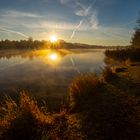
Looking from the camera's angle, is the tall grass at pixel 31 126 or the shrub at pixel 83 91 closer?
the tall grass at pixel 31 126

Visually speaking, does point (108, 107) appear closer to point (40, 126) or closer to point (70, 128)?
point (70, 128)

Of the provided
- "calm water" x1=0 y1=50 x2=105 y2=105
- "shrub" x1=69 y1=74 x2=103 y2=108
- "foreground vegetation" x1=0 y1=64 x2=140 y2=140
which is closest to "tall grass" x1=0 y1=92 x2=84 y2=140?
"foreground vegetation" x1=0 y1=64 x2=140 y2=140

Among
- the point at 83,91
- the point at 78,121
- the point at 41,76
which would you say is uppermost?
the point at 83,91

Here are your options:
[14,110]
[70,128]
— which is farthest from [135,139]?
[14,110]

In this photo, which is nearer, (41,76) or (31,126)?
(31,126)

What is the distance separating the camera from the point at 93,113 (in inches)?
369

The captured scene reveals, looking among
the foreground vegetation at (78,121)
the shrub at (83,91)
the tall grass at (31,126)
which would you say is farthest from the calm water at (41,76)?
the tall grass at (31,126)

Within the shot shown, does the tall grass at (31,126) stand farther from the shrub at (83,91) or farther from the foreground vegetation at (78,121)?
the shrub at (83,91)

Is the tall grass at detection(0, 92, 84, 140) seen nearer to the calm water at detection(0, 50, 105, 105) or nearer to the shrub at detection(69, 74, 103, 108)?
the shrub at detection(69, 74, 103, 108)

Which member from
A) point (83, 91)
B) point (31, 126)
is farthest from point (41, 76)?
point (31, 126)

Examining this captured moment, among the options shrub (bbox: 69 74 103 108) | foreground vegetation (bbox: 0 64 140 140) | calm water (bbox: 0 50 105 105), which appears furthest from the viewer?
calm water (bbox: 0 50 105 105)

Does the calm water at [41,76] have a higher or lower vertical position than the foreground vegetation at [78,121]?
lower

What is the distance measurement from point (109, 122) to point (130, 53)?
112ft

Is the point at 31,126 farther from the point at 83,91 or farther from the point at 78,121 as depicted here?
the point at 83,91
